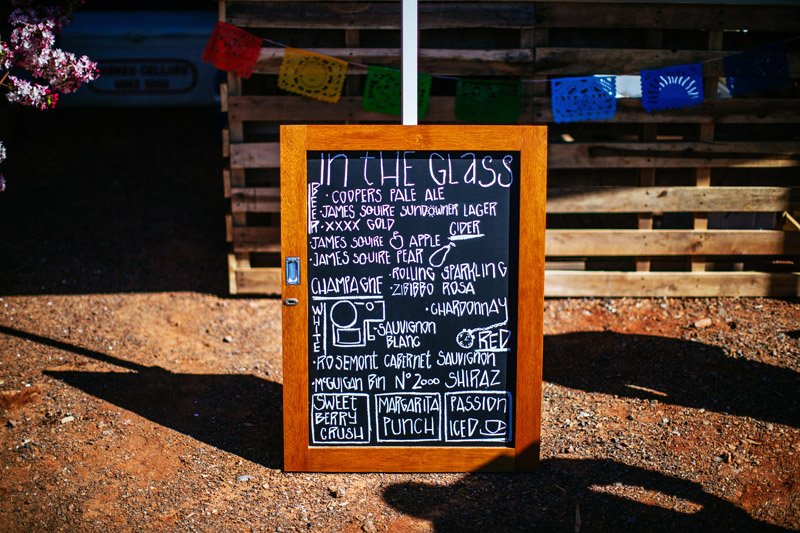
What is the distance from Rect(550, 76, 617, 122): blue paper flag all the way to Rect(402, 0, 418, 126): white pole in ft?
8.67

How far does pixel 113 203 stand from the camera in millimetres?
8906

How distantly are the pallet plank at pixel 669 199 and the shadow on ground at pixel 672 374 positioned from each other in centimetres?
125

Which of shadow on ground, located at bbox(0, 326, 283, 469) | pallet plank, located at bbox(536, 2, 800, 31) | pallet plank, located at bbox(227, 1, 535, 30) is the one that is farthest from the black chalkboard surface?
pallet plank, located at bbox(536, 2, 800, 31)

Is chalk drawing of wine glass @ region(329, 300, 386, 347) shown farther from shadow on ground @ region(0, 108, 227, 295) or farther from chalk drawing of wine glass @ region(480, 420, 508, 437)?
shadow on ground @ region(0, 108, 227, 295)

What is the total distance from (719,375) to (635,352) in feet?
2.27

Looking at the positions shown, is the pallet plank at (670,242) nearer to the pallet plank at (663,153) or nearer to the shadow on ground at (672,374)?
the pallet plank at (663,153)

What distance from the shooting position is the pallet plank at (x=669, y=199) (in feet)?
23.8

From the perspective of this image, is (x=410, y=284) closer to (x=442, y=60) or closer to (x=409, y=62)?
(x=409, y=62)

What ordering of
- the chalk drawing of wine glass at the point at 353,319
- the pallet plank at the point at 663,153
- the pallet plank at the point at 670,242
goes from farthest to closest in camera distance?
the pallet plank at the point at 670,242 → the pallet plank at the point at 663,153 → the chalk drawing of wine glass at the point at 353,319

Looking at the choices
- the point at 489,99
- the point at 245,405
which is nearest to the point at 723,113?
the point at 489,99

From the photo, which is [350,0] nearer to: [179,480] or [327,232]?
[327,232]

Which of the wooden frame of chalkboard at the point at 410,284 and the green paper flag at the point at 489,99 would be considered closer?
the wooden frame of chalkboard at the point at 410,284

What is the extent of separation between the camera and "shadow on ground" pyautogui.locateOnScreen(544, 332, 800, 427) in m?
5.57

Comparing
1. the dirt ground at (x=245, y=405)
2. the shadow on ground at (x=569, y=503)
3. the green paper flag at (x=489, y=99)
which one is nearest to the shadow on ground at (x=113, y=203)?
the dirt ground at (x=245, y=405)
